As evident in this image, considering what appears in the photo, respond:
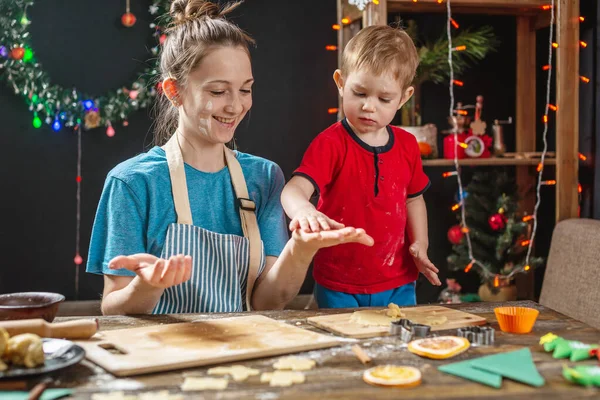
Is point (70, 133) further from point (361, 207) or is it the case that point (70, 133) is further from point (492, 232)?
point (361, 207)

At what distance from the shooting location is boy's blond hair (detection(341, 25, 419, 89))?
1.96m

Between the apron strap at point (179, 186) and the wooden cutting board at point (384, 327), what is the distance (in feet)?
1.69

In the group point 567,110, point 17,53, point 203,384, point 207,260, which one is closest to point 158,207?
point 207,260

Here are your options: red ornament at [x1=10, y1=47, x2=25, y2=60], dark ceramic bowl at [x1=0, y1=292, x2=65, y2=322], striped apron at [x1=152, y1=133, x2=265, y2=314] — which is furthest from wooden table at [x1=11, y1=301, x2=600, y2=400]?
red ornament at [x1=10, y1=47, x2=25, y2=60]

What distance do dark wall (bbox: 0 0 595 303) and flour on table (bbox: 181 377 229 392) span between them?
314 cm

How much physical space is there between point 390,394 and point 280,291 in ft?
2.77

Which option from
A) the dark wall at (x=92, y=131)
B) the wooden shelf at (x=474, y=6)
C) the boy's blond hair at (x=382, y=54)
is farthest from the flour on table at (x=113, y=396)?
the dark wall at (x=92, y=131)

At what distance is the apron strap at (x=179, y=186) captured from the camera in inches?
Answer: 71.7


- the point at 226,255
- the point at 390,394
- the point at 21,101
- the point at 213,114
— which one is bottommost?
the point at 390,394

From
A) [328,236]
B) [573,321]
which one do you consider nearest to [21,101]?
[328,236]

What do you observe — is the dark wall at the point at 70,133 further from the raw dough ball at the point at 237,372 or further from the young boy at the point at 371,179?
the raw dough ball at the point at 237,372

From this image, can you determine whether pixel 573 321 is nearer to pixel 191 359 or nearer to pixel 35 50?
pixel 191 359

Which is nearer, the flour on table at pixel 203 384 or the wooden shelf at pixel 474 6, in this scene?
the flour on table at pixel 203 384

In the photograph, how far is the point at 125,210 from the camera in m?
1.79
